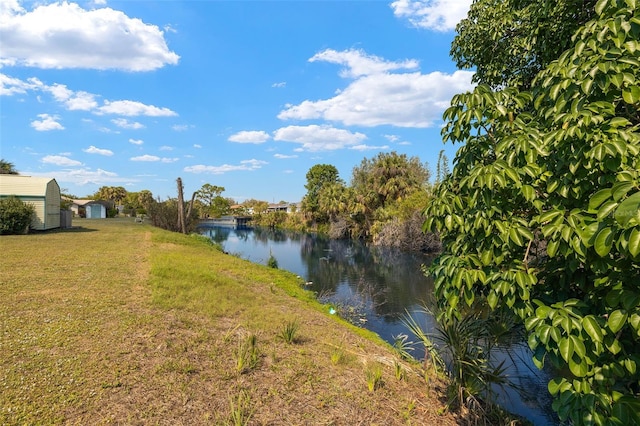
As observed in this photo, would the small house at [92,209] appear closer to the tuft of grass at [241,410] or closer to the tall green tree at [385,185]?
the tall green tree at [385,185]

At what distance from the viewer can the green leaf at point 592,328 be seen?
1939 millimetres

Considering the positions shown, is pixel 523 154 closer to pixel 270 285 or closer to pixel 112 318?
pixel 112 318

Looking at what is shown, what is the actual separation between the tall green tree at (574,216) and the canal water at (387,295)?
278 centimetres

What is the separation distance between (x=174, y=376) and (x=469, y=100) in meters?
4.68

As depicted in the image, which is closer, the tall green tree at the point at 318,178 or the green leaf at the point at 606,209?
the green leaf at the point at 606,209

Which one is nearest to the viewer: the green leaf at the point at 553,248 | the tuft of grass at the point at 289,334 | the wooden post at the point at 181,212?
the green leaf at the point at 553,248

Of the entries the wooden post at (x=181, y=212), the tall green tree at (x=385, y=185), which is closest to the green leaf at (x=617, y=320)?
the wooden post at (x=181, y=212)

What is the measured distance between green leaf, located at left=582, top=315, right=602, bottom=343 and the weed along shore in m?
3.03

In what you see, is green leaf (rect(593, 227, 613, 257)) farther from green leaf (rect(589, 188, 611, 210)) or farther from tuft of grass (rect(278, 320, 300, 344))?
tuft of grass (rect(278, 320, 300, 344))

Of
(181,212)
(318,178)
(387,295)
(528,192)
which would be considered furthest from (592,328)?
(318,178)

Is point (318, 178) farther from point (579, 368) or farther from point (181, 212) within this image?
point (579, 368)

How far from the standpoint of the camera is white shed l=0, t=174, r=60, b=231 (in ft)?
64.2

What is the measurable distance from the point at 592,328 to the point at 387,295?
13.4 m

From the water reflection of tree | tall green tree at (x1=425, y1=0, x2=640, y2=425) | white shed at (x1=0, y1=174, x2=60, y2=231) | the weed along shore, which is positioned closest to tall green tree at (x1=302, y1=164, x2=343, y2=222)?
the water reflection of tree
